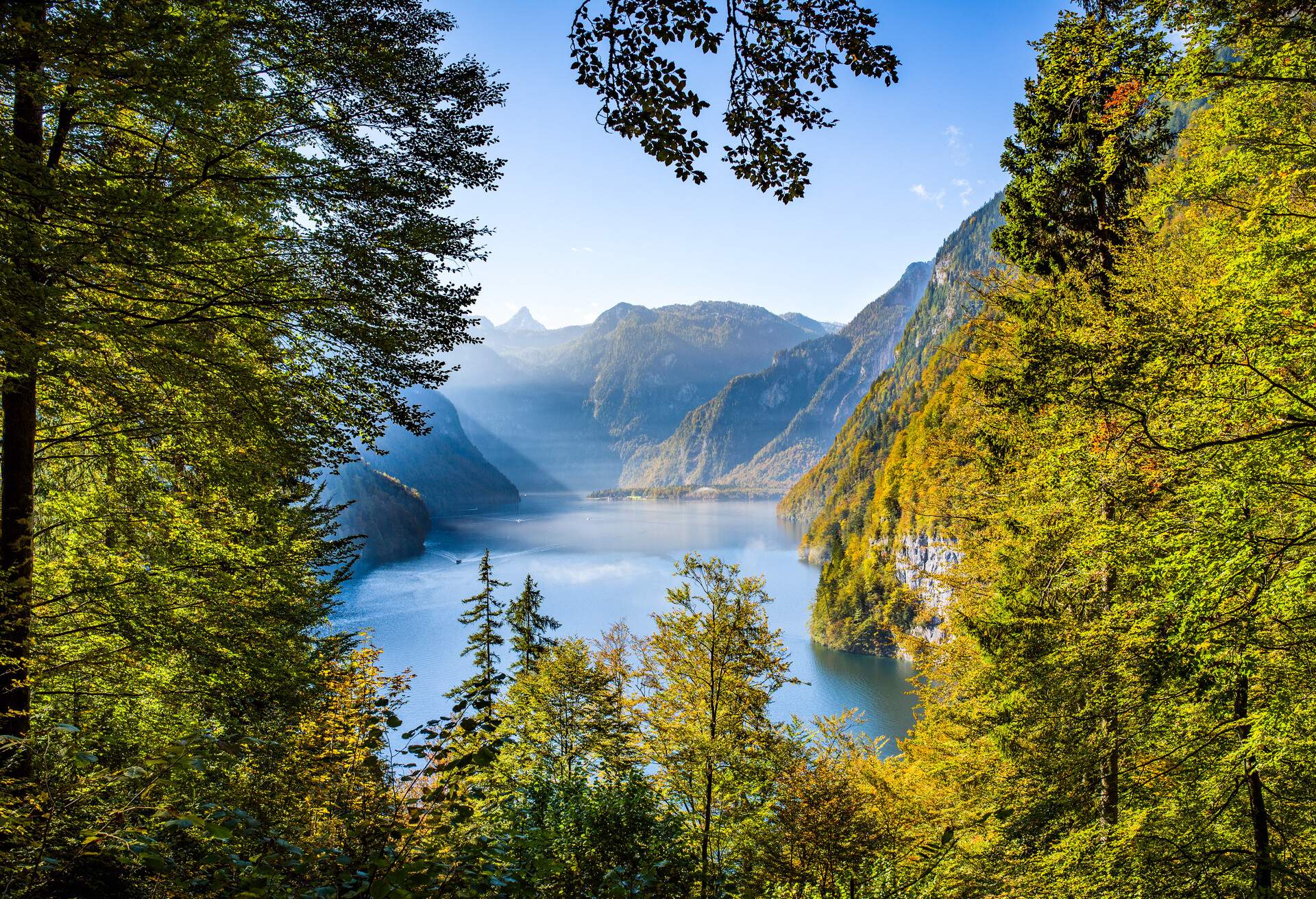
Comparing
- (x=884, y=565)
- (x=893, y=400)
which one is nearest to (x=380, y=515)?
(x=884, y=565)

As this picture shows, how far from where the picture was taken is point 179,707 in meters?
5.20

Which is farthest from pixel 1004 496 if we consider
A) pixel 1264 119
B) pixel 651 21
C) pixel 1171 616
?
pixel 651 21

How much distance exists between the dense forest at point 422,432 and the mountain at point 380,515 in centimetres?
8088

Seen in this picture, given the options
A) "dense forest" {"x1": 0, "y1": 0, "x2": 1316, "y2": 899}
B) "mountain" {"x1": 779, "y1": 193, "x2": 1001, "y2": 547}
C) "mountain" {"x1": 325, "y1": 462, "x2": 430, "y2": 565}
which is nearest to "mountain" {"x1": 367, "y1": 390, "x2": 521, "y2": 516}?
"mountain" {"x1": 325, "y1": 462, "x2": 430, "y2": 565}

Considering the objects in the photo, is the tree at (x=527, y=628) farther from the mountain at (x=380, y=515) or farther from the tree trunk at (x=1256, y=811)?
the mountain at (x=380, y=515)

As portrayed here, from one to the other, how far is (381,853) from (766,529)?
12192 centimetres

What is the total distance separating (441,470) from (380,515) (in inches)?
3625

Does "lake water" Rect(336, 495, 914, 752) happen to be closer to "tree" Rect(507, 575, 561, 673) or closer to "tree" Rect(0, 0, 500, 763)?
"tree" Rect(507, 575, 561, 673)

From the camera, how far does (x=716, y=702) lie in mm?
10961

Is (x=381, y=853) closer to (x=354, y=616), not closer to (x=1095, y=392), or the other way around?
(x=1095, y=392)

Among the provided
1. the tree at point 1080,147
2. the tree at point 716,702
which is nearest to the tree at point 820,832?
the tree at point 716,702

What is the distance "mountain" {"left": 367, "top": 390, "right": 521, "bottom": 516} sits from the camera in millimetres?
159625

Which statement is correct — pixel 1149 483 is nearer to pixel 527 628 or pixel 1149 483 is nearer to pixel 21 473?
pixel 21 473

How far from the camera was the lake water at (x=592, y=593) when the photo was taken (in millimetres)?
35844
